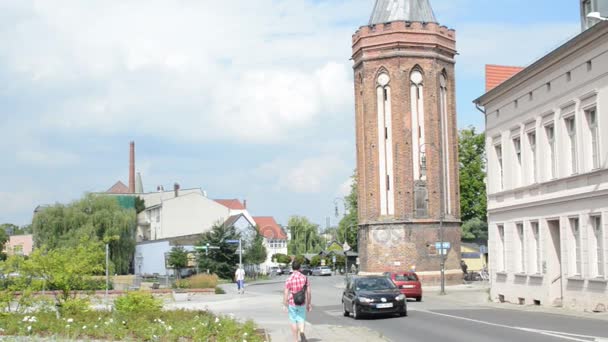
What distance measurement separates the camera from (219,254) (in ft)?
220

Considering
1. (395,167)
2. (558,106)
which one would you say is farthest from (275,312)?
(395,167)

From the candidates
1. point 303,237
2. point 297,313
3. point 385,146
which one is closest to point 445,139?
point 385,146

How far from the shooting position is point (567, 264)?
2716 centimetres

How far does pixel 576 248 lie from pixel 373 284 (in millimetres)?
6965

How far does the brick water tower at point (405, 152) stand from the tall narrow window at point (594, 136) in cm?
2825

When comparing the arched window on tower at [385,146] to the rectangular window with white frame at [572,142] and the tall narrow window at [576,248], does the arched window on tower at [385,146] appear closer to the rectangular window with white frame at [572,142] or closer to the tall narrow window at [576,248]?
the rectangular window with white frame at [572,142]

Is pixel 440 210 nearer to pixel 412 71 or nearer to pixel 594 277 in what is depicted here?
pixel 412 71

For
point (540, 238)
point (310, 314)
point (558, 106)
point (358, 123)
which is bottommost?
point (310, 314)

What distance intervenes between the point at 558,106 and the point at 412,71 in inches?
1082

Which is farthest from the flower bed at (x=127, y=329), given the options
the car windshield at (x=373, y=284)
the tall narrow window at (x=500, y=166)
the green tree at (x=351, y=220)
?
the green tree at (x=351, y=220)

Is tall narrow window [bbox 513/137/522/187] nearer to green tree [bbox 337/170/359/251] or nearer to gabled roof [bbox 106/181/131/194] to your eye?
green tree [bbox 337/170/359/251]

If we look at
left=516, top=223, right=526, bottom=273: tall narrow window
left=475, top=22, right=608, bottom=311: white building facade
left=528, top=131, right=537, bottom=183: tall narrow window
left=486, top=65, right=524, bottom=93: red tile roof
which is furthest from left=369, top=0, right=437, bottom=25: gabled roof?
left=516, top=223, right=526, bottom=273: tall narrow window

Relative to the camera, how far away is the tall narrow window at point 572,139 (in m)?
27.1

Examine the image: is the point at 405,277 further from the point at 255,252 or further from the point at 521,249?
the point at 255,252
